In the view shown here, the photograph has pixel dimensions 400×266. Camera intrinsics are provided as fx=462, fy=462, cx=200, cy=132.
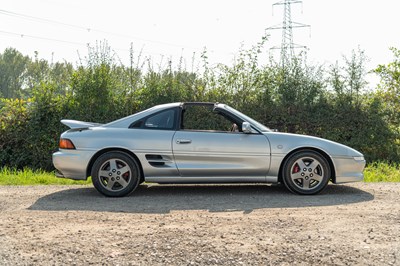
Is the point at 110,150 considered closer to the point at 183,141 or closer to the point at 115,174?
the point at 115,174

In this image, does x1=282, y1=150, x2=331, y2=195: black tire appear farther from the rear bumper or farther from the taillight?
the taillight

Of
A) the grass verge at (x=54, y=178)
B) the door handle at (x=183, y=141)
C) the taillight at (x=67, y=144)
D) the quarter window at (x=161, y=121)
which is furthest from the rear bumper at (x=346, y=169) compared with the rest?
the taillight at (x=67, y=144)

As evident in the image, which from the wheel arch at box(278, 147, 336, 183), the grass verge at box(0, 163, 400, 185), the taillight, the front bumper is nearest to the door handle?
the front bumper

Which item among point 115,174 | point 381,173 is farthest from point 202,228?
point 381,173

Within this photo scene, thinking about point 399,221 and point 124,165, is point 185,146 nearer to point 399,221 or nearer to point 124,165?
point 124,165

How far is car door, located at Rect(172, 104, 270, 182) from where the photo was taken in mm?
7219

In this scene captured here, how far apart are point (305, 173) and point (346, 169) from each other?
69cm

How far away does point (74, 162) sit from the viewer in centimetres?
721

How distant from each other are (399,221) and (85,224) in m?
3.58

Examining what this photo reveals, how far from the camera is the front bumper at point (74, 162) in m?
7.20

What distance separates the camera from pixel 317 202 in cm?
660

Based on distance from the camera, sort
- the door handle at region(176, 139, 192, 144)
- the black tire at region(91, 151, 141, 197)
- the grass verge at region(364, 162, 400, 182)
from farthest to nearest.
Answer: the grass verge at region(364, 162, 400, 182)
the door handle at region(176, 139, 192, 144)
the black tire at region(91, 151, 141, 197)

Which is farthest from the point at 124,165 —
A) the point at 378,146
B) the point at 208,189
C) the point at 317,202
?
the point at 378,146

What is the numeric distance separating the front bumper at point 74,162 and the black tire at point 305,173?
3.08 m
